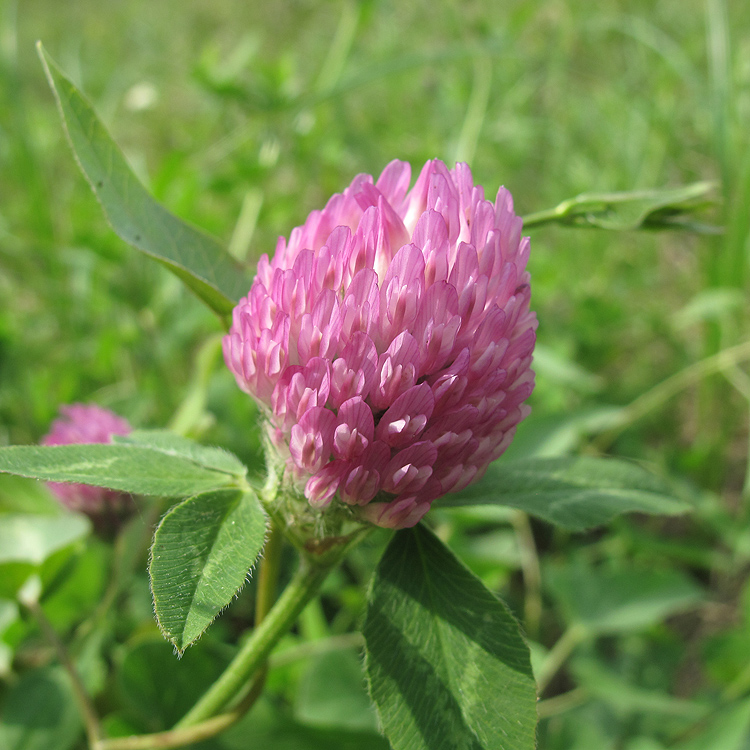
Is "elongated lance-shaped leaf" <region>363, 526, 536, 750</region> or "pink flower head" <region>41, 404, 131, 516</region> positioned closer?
"elongated lance-shaped leaf" <region>363, 526, 536, 750</region>

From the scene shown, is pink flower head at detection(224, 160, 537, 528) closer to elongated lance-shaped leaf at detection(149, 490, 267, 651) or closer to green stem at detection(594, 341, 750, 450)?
elongated lance-shaped leaf at detection(149, 490, 267, 651)

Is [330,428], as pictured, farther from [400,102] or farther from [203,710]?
[400,102]

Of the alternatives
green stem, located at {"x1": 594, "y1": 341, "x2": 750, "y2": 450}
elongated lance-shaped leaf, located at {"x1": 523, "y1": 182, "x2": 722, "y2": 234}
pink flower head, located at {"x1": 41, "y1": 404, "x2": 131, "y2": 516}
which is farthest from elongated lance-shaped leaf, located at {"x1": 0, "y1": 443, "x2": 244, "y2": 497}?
green stem, located at {"x1": 594, "y1": 341, "x2": 750, "y2": 450}

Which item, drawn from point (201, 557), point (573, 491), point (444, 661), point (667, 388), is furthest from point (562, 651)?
point (201, 557)

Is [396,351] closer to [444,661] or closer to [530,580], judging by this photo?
[444,661]

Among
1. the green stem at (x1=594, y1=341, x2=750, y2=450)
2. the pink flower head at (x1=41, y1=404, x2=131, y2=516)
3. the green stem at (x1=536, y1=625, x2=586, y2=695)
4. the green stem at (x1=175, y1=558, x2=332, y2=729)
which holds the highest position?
the green stem at (x1=175, y1=558, x2=332, y2=729)

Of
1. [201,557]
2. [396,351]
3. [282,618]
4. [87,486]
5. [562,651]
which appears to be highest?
[396,351]

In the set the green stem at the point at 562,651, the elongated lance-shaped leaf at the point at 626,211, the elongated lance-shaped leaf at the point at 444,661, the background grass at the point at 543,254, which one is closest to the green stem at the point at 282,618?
the elongated lance-shaped leaf at the point at 444,661
